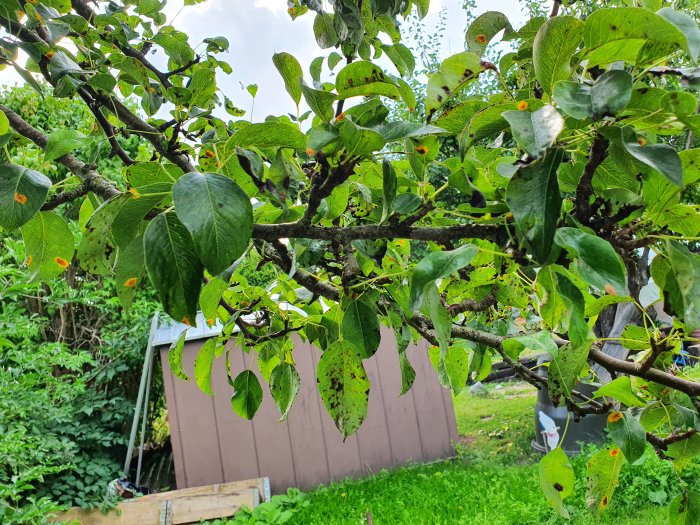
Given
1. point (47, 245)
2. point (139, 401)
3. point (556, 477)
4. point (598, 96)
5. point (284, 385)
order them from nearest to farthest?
point (598, 96)
point (47, 245)
point (556, 477)
point (284, 385)
point (139, 401)

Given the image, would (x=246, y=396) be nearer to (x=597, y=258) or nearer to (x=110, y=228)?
(x=110, y=228)

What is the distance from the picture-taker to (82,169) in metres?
0.59

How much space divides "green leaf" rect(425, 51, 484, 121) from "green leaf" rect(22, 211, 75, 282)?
15.7 inches

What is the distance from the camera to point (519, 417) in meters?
4.86

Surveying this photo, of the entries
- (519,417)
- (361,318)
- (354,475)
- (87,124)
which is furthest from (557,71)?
(519,417)

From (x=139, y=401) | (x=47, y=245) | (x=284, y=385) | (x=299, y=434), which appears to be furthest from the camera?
(x=299, y=434)

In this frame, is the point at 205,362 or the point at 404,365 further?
the point at 205,362

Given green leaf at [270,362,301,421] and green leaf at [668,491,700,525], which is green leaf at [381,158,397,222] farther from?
green leaf at [668,491,700,525]

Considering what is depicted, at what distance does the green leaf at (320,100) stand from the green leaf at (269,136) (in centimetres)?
2

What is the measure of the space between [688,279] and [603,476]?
0.46 meters

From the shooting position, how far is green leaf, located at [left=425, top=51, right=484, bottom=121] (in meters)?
0.46

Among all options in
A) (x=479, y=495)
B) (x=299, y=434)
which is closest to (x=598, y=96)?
(x=479, y=495)

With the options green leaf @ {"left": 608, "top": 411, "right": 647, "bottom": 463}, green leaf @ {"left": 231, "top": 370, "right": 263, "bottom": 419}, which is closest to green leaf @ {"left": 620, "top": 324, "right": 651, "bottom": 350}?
green leaf @ {"left": 608, "top": 411, "right": 647, "bottom": 463}

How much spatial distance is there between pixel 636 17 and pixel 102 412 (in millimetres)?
3851
